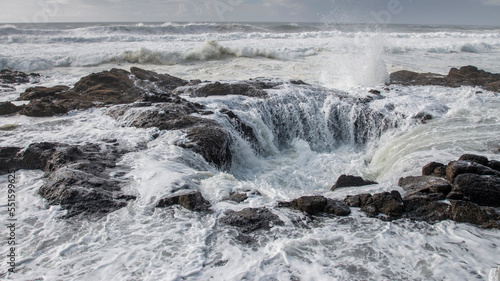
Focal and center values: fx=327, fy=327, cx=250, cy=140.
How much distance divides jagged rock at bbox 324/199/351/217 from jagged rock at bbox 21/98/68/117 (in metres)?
8.01

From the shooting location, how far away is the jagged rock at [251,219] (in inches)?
172

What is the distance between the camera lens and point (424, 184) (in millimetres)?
5332

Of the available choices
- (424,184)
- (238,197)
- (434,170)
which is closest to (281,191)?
(238,197)

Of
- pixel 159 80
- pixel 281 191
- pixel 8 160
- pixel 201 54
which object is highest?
pixel 201 54

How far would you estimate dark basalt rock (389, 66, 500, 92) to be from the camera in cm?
1265

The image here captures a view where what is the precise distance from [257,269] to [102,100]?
8772mm

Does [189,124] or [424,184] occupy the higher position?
[189,124]

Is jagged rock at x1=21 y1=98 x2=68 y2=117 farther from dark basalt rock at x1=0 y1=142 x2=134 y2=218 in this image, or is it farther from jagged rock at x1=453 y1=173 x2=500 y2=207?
jagged rock at x1=453 y1=173 x2=500 y2=207

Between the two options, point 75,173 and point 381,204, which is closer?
point 381,204

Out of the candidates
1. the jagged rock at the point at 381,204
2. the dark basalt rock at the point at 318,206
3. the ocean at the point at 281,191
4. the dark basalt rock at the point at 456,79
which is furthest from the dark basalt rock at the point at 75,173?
the dark basalt rock at the point at 456,79

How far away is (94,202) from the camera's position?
4805mm

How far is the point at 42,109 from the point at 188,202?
680cm

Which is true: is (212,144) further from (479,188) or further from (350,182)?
(479,188)

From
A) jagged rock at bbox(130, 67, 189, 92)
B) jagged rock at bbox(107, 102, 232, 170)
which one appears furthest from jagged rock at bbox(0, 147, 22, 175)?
jagged rock at bbox(130, 67, 189, 92)
